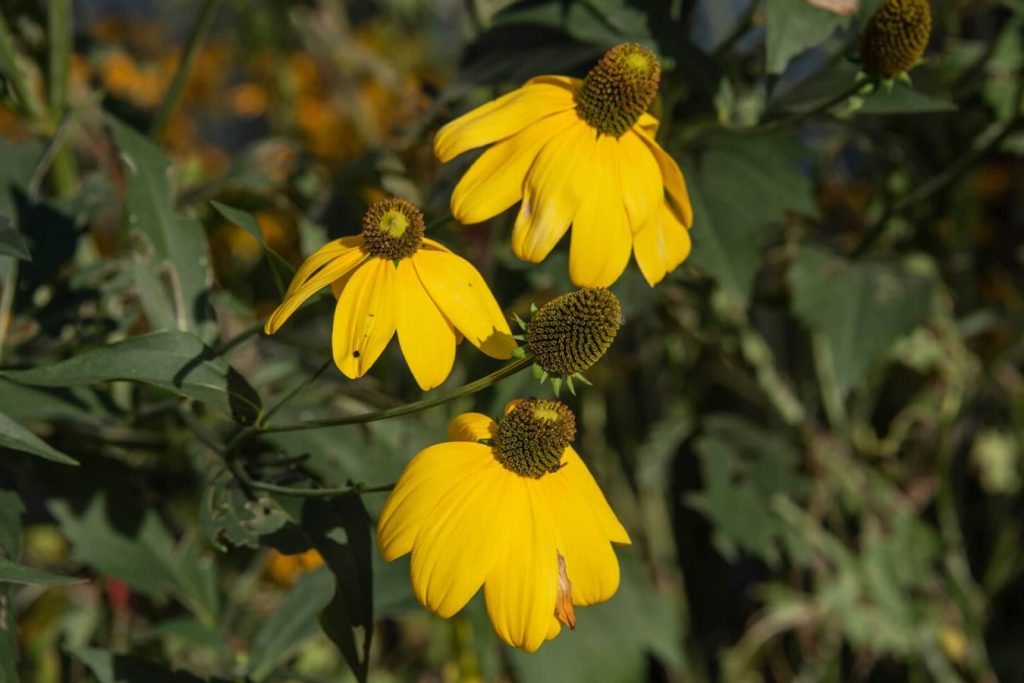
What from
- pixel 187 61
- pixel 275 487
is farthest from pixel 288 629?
pixel 187 61

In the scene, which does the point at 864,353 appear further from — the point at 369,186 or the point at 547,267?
the point at 369,186

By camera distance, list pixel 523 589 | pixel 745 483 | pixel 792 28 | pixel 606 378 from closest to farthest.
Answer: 1. pixel 523 589
2. pixel 792 28
3. pixel 745 483
4. pixel 606 378

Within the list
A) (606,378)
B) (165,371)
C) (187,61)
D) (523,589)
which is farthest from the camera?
(606,378)

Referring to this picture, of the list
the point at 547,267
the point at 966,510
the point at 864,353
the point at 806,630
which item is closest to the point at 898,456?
the point at 966,510

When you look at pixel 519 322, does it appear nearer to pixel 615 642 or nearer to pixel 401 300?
pixel 401 300

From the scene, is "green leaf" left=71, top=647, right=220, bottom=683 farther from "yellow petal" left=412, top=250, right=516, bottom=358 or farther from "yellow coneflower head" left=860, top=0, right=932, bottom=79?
"yellow coneflower head" left=860, top=0, right=932, bottom=79

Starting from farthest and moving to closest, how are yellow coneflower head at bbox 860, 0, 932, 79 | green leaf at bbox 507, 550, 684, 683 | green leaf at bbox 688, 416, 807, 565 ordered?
1. green leaf at bbox 688, 416, 807, 565
2. green leaf at bbox 507, 550, 684, 683
3. yellow coneflower head at bbox 860, 0, 932, 79

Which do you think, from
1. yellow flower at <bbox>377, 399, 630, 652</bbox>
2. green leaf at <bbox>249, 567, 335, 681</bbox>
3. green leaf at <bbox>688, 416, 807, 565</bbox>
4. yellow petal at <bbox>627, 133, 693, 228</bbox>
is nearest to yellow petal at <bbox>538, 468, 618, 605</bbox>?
yellow flower at <bbox>377, 399, 630, 652</bbox>
